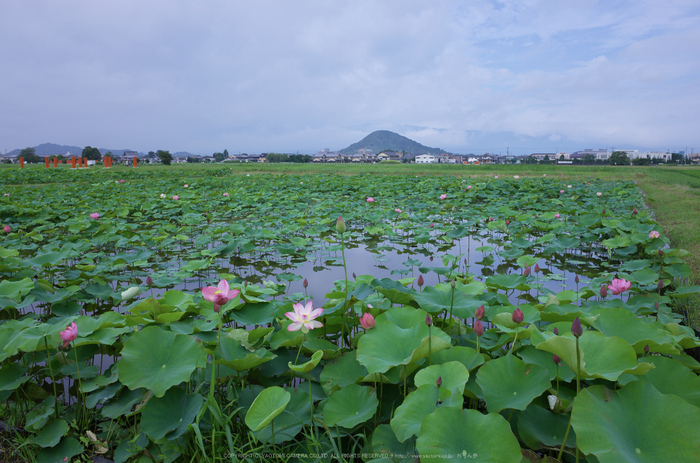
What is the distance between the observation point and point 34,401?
144 centimetres

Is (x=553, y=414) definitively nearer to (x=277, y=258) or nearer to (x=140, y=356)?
(x=140, y=356)

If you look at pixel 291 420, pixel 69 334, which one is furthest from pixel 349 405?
pixel 69 334

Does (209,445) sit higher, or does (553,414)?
(553,414)

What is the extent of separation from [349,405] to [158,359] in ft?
2.16

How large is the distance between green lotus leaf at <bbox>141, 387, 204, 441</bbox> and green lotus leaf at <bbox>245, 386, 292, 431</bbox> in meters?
0.24

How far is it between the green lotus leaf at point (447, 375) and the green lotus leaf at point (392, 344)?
0.06 meters

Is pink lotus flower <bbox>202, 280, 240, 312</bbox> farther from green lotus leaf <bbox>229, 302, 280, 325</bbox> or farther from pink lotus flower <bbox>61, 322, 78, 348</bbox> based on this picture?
pink lotus flower <bbox>61, 322, 78, 348</bbox>

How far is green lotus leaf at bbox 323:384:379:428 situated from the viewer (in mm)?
1008

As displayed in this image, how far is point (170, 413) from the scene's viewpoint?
1109mm

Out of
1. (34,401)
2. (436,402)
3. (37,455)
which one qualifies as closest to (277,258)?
(34,401)

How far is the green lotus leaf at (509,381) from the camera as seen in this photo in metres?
0.96

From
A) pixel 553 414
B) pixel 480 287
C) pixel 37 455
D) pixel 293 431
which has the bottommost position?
pixel 37 455

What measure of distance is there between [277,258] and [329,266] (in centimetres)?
66

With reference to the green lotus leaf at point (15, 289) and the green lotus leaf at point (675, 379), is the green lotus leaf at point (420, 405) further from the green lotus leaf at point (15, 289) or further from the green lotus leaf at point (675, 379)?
the green lotus leaf at point (15, 289)
